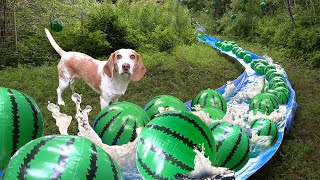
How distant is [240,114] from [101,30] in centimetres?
1071

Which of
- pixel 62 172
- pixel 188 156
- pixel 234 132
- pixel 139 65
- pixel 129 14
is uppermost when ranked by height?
pixel 62 172

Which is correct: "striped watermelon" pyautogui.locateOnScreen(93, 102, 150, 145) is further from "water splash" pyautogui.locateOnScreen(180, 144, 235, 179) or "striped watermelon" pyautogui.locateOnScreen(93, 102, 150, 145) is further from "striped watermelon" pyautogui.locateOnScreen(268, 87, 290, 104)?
"striped watermelon" pyautogui.locateOnScreen(268, 87, 290, 104)

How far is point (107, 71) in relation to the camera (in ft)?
17.3

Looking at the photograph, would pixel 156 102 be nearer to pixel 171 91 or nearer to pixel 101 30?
pixel 171 91

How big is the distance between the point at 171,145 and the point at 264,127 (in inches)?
85.7

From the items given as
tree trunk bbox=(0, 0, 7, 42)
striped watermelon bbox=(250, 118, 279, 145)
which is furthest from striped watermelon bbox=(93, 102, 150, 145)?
tree trunk bbox=(0, 0, 7, 42)

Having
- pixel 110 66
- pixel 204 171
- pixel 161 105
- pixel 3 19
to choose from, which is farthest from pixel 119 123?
pixel 3 19

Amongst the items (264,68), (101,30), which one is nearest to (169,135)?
(264,68)

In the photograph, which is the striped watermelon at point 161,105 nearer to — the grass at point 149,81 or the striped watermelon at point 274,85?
the grass at point 149,81

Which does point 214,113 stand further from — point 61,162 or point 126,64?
point 61,162

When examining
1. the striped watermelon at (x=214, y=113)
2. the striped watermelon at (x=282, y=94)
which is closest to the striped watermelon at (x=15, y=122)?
the striped watermelon at (x=214, y=113)

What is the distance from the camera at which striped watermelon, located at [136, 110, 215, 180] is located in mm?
2008

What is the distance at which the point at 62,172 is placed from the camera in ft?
4.60

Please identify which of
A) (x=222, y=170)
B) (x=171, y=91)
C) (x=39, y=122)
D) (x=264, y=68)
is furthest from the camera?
(x=264, y=68)
